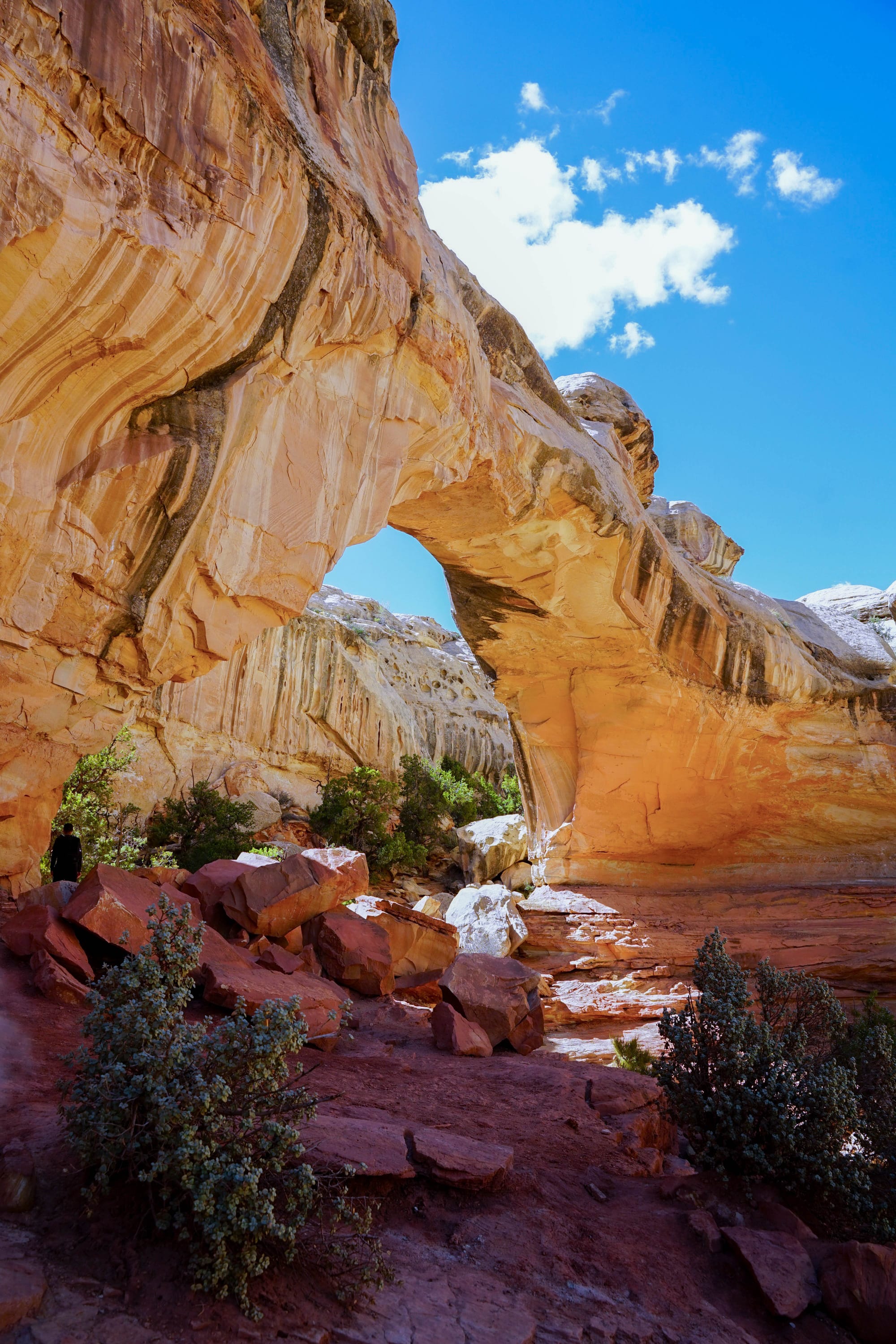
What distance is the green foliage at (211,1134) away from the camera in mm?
3146

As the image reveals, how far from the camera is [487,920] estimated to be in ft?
50.2

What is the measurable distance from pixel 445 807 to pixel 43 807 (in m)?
18.9

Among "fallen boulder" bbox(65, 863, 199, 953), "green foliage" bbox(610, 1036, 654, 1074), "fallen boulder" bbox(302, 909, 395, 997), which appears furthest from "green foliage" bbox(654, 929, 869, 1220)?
"fallen boulder" bbox(65, 863, 199, 953)

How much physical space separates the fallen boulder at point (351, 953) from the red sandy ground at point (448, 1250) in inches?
86.2

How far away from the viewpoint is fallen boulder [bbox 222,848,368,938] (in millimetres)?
9078

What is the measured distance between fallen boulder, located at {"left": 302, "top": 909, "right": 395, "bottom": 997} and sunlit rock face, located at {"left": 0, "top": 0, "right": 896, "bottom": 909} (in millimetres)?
3225

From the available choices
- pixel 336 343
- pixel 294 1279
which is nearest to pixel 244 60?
pixel 336 343

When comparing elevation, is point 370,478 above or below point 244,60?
below

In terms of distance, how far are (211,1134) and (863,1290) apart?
12.0ft

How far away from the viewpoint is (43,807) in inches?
304

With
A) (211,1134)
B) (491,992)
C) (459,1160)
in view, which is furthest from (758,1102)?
(211,1134)

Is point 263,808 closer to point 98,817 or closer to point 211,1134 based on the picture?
point 98,817

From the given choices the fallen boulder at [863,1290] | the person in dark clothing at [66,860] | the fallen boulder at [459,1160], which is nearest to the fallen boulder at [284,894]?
the person in dark clothing at [66,860]

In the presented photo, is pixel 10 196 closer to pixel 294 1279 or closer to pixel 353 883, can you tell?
pixel 294 1279
